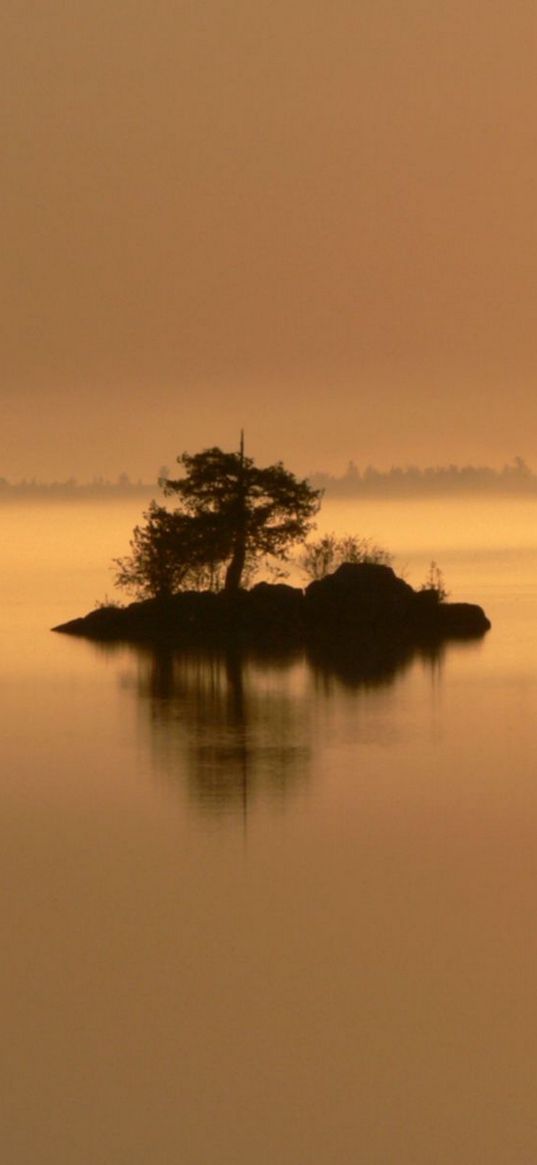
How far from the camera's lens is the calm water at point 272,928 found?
1249 cm

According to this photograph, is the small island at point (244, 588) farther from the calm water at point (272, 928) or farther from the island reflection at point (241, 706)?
the calm water at point (272, 928)

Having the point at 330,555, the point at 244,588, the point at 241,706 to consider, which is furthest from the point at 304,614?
the point at 241,706

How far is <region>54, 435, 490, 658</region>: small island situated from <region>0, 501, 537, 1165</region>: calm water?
1492 centimetres

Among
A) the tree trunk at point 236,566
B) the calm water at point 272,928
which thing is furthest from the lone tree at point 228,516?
the calm water at point 272,928

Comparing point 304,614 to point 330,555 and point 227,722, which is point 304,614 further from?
point 227,722

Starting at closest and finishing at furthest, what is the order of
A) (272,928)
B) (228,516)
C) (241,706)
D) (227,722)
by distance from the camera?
(272,928)
(227,722)
(241,706)
(228,516)

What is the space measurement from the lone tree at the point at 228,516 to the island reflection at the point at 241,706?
377 centimetres

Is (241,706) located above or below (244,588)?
below

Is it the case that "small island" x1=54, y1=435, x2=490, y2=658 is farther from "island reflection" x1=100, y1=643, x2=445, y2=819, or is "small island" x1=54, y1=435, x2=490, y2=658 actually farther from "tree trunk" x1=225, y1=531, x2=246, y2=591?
"island reflection" x1=100, y1=643, x2=445, y2=819

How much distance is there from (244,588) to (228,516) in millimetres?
2221

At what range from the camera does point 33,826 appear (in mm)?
21016

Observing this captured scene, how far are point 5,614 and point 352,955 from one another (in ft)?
144

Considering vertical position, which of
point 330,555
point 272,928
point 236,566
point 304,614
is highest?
point 330,555

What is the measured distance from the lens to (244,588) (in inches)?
1927
